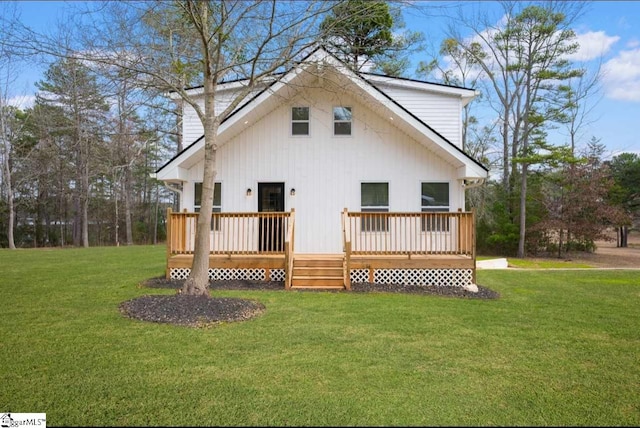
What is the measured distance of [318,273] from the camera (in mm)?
9836

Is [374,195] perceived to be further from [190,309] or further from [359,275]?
[190,309]

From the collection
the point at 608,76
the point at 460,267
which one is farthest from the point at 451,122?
the point at 608,76

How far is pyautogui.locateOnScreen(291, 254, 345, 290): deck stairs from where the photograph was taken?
9547 mm

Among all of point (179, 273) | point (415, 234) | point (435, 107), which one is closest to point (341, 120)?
point (435, 107)

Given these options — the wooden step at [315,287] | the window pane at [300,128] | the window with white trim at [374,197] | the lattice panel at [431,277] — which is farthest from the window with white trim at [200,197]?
the lattice panel at [431,277]

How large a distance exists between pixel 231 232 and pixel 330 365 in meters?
7.14

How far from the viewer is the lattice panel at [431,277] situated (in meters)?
10.1

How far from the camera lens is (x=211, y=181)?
7.54m

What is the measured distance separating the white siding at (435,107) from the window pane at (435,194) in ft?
7.32

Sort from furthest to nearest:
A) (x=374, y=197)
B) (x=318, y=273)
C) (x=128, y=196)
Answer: (x=128, y=196), (x=374, y=197), (x=318, y=273)

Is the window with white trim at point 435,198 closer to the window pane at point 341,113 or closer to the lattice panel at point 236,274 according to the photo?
the window pane at point 341,113

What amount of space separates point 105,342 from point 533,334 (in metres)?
5.84

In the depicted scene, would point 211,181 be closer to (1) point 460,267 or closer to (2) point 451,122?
(1) point 460,267
